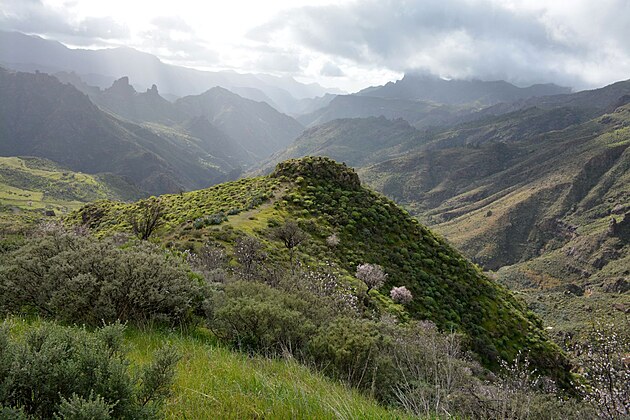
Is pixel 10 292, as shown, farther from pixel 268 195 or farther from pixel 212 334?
pixel 268 195

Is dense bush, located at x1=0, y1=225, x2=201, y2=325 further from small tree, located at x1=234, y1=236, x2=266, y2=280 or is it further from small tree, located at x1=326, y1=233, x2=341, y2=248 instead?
small tree, located at x1=326, y1=233, x2=341, y2=248

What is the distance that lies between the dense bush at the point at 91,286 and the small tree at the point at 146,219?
687 inches

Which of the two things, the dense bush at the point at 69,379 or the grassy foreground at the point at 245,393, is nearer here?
the dense bush at the point at 69,379

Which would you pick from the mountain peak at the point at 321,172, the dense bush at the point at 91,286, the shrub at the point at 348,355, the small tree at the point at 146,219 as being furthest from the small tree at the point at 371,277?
the dense bush at the point at 91,286

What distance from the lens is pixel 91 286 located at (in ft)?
21.7

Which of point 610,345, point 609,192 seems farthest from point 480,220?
point 610,345

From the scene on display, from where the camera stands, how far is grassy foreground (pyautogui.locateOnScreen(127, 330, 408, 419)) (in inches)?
141

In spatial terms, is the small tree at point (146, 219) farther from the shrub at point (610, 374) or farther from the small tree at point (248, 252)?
the shrub at point (610, 374)

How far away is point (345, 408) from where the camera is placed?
12.0 feet

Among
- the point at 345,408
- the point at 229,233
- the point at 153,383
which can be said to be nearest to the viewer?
the point at 153,383

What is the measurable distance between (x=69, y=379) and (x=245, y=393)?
1.77 metres

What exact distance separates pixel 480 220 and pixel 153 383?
18493 centimetres

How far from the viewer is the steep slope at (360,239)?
27000mm

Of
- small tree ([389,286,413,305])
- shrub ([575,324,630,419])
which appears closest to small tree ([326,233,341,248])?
small tree ([389,286,413,305])
